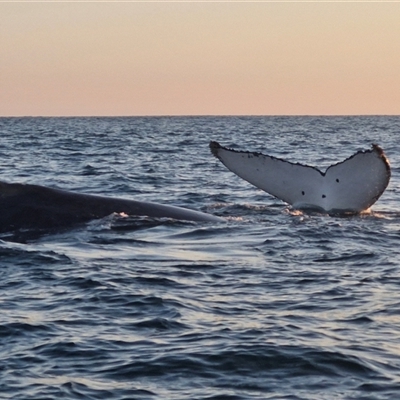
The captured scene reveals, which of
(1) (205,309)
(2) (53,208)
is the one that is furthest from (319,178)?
(1) (205,309)

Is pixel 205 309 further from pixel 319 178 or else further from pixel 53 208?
pixel 319 178

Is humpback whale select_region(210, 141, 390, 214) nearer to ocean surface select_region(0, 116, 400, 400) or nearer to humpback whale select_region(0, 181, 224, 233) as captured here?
ocean surface select_region(0, 116, 400, 400)

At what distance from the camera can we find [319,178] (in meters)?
12.3

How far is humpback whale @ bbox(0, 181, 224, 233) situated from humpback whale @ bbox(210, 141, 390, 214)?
96 centimetres

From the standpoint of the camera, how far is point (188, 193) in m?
18.8

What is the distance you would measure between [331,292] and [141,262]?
2.17 metres

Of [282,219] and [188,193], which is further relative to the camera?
[188,193]

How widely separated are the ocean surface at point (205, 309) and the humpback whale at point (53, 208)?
135 millimetres

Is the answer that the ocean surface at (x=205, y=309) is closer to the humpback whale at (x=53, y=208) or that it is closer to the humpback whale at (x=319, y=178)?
the humpback whale at (x=53, y=208)

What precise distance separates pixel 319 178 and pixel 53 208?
331 cm

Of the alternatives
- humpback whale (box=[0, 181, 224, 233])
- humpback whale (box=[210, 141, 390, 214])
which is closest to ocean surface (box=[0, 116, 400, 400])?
humpback whale (box=[0, 181, 224, 233])

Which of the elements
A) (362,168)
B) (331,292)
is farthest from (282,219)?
(331,292)

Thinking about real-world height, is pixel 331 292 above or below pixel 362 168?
below

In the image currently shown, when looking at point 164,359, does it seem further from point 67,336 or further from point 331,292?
point 331,292
